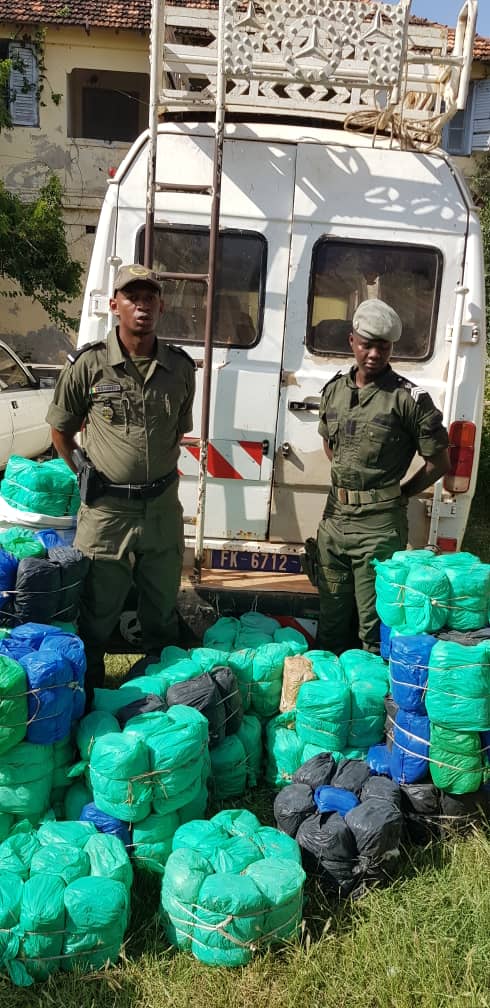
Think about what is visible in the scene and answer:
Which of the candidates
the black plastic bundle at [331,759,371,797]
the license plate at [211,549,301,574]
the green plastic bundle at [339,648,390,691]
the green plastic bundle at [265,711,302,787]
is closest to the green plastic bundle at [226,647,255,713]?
the green plastic bundle at [265,711,302,787]

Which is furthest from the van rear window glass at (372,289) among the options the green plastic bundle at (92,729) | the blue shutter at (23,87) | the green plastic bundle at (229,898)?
the blue shutter at (23,87)

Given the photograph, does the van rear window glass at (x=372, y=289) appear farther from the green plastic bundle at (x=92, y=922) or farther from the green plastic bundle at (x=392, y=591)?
the green plastic bundle at (x=92, y=922)

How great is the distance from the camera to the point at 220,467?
4617 mm

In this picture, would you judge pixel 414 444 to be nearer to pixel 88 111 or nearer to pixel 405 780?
pixel 405 780

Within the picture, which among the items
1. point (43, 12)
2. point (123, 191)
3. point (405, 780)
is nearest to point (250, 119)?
point (123, 191)

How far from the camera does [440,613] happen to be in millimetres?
3490

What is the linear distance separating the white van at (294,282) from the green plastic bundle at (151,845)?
180 centimetres

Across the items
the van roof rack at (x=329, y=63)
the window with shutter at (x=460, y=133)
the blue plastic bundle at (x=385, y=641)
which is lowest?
the blue plastic bundle at (x=385, y=641)

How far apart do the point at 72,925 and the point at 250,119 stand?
4.16m

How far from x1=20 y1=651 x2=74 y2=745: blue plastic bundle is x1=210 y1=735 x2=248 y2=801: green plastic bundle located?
2.57ft

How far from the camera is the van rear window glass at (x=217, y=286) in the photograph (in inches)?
175

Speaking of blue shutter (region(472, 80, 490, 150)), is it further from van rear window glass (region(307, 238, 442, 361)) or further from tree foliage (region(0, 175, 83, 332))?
van rear window glass (region(307, 238, 442, 361))

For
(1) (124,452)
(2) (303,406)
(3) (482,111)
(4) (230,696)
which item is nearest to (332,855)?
(4) (230,696)

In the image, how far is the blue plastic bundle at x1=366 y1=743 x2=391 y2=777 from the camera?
350 centimetres
